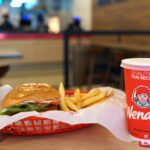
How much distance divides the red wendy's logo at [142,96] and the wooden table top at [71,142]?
11 centimetres

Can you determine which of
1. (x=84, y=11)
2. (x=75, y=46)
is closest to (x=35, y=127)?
(x=75, y=46)

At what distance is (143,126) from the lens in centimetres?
75

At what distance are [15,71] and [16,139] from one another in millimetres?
5990

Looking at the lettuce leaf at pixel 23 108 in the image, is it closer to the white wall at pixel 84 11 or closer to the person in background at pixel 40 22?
the person in background at pixel 40 22

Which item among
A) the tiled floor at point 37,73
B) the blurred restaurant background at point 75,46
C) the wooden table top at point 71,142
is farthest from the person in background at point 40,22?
the wooden table top at point 71,142

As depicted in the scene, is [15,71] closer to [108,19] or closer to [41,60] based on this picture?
[41,60]

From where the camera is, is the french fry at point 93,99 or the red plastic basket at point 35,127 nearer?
the red plastic basket at point 35,127

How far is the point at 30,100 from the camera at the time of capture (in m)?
0.86

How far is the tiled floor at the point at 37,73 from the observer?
21.9 feet

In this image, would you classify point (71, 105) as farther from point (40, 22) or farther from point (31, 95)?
point (40, 22)

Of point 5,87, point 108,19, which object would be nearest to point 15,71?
point 108,19

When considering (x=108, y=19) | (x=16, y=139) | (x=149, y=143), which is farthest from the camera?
(x=108, y=19)

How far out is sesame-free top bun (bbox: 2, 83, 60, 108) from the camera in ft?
2.82

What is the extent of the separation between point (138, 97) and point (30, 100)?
0.31m
